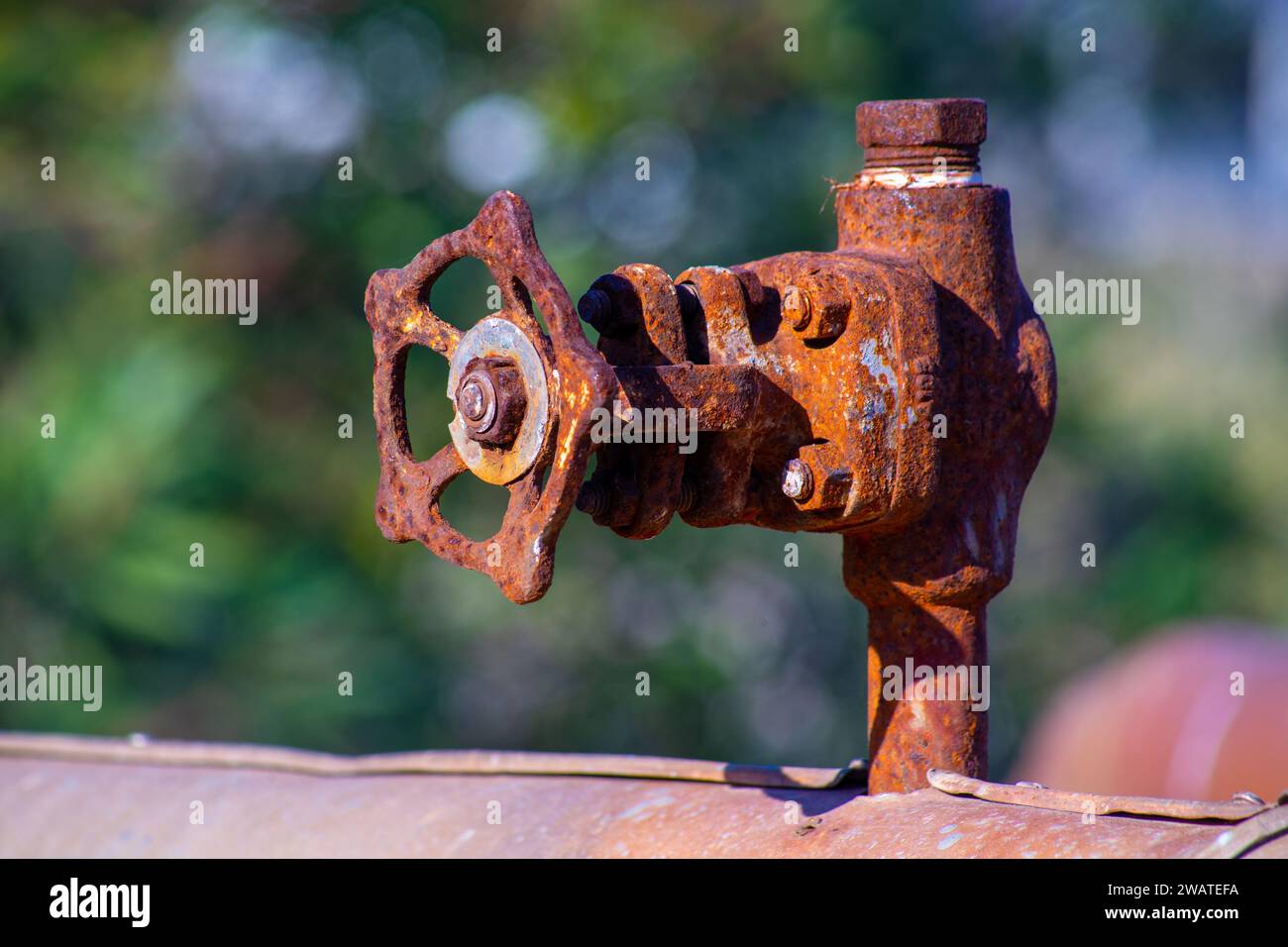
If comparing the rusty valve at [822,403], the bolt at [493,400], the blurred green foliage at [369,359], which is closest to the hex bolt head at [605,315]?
the rusty valve at [822,403]

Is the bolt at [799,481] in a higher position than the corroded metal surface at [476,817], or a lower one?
higher

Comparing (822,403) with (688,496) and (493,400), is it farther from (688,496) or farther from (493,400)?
(493,400)

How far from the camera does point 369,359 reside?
6.00m

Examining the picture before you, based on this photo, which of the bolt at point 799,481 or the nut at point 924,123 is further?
the nut at point 924,123

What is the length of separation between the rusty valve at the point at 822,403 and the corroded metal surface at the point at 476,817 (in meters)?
0.16

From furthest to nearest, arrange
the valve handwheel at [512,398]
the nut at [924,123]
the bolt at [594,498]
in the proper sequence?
the nut at [924,123]
the bolt at [594,498]
the valve handwheel at [512,398]

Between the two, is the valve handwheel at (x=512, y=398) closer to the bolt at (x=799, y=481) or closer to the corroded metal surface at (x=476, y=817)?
the bolt at (x=799, y=481)

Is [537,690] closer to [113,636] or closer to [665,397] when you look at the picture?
[113,636]

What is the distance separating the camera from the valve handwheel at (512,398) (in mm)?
1190

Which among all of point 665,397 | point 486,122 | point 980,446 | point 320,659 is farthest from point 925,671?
point 486,122

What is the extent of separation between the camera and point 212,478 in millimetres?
5551

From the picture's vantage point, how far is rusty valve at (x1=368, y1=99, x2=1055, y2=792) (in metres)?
1.25

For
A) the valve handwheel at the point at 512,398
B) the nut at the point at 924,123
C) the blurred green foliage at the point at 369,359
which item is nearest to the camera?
the valve handwheel at the point at 512,398

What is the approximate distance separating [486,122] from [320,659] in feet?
7.25
